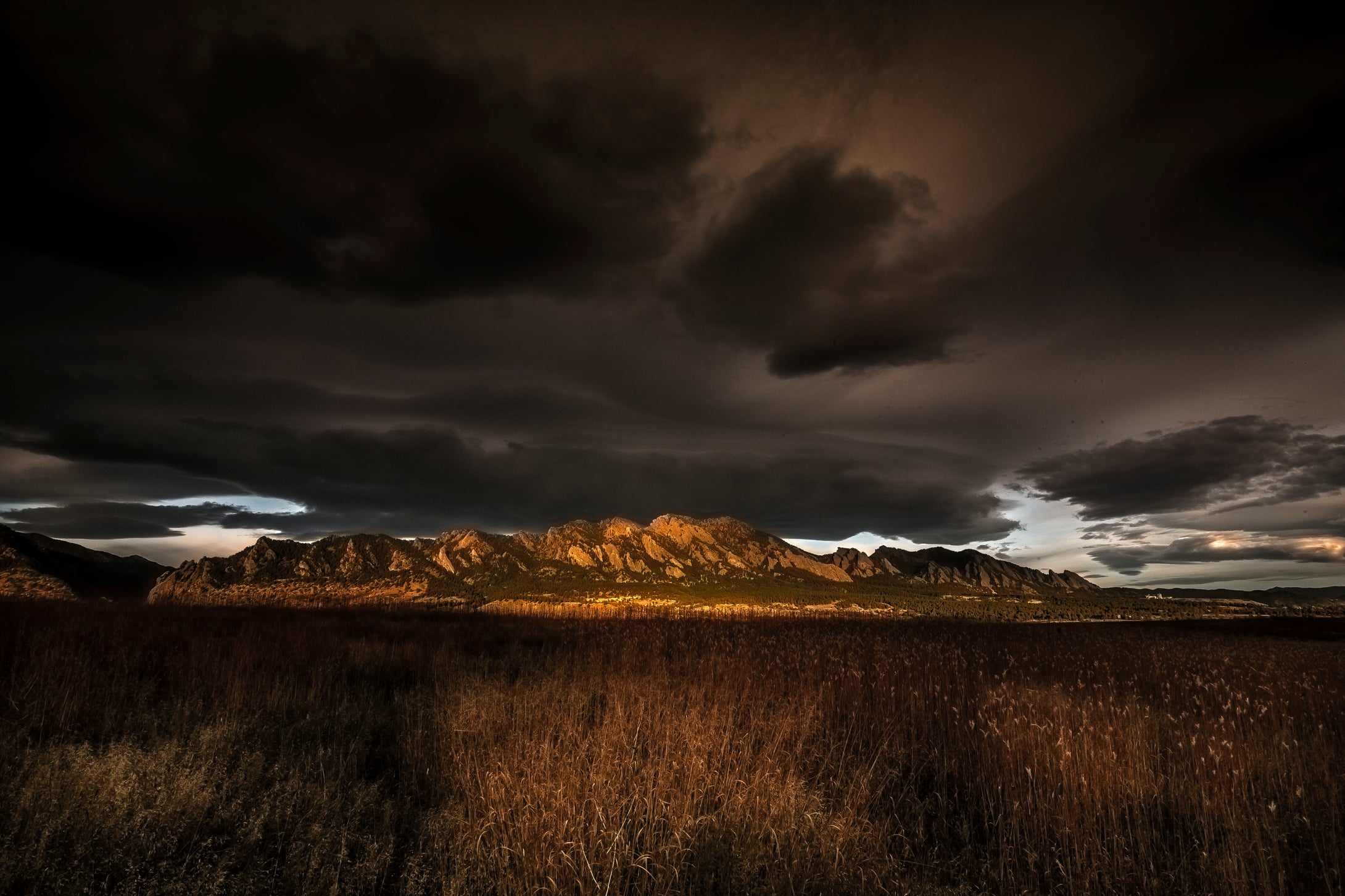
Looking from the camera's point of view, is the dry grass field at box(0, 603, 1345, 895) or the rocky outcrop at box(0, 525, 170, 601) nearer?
the dry grass field at box(0, 603, 1345, 895)

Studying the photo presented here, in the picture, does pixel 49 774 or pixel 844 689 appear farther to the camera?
pixel 844 689

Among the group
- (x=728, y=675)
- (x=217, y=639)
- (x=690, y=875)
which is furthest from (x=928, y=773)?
(x=217, y=639)

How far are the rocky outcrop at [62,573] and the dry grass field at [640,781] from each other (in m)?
24.2

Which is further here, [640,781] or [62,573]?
[62,573]

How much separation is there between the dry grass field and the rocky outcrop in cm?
2419

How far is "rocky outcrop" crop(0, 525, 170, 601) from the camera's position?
35.6m

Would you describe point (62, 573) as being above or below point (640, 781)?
below

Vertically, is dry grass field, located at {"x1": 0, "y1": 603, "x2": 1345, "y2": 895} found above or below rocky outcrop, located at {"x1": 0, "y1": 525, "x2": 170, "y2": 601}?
above

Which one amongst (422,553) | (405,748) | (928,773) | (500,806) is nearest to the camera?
(500,806)

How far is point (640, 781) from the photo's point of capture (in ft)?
16.5

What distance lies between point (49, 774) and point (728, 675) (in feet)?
26.4

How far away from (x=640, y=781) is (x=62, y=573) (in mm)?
128611

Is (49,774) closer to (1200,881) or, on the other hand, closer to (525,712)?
(525,712)

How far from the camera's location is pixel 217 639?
13.3 metres
